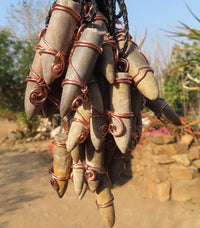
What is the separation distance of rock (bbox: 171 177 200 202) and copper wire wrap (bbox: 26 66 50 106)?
3172mm

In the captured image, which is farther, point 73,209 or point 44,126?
point 44,126

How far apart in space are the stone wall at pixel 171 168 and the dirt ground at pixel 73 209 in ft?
0.48

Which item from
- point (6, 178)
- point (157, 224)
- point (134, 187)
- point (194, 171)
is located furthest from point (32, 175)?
point (194, 171)

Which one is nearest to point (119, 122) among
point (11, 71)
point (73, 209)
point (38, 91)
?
point (38, 91)

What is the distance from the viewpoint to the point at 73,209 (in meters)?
3.11

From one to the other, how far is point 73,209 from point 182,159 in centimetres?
177

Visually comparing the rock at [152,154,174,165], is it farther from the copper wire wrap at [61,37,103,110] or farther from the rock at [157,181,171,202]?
the copper wire wrap at [61,37,103,110]

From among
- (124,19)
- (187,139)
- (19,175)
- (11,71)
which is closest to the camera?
(124,19)

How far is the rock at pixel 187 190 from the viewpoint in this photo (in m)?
3.21

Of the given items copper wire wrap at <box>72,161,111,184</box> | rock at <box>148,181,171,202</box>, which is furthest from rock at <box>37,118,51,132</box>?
copper wire wrap at <box>72,161,111,184</box>

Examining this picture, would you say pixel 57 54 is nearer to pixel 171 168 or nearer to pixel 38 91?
pixel 38 91

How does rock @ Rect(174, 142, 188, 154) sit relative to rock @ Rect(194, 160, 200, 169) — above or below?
above

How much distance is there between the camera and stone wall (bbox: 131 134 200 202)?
3.23m

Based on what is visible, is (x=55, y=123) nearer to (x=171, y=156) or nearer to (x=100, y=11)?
(x=171, y=156)
